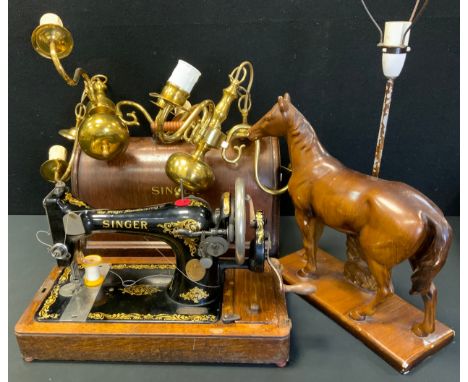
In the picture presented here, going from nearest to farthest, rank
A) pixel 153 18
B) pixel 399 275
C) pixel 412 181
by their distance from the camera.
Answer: pixel 399 275, pixel 153 18, pixel 412 181

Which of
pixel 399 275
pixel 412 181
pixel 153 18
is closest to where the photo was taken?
pixel 399 275

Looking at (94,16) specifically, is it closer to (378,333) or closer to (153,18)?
(153,18)

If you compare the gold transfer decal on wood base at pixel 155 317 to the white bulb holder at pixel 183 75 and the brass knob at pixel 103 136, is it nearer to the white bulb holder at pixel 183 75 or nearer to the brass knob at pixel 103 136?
the brass knob at pixel 103 136

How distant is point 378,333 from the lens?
3.65ft

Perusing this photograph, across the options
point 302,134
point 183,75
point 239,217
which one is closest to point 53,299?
point 239,217

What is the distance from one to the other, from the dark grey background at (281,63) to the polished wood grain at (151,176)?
318mm

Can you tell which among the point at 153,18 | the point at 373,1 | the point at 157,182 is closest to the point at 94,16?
the point at 153,18

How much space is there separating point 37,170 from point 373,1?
1.40 m

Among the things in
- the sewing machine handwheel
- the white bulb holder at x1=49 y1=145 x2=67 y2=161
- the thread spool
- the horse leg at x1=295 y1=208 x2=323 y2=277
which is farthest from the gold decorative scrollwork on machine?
the white bulb holder at x1=49 y1=145 x2=67 y2=161

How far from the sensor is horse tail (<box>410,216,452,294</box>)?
1.03m

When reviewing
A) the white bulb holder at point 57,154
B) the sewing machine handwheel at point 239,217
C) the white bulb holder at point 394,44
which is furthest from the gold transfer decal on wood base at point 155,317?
the white bulb holder at point 394,44

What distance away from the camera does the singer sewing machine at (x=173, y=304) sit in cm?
105

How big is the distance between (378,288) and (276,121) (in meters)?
0.52

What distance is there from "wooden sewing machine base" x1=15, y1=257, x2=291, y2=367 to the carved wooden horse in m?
0.26
